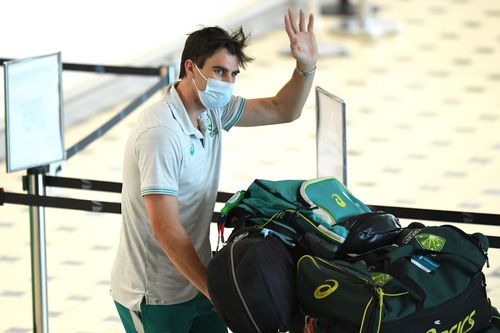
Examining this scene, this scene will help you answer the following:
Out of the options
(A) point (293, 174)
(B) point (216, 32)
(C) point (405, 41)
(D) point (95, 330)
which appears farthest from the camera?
(C) point (405, 41)

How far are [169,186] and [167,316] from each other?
530 mm

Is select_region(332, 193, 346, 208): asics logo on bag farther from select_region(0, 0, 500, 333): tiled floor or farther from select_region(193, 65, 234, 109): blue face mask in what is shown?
select_region(0, 0, 500, 333): tiled floor

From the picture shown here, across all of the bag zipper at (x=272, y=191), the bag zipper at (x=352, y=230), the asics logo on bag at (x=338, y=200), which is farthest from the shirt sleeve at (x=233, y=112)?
the bag zipper at (x=352, y=230)

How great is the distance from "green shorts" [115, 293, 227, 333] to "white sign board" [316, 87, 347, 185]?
3.09ft

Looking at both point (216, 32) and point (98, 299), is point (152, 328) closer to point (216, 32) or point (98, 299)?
point (216, 32)

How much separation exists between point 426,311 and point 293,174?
5794 mm

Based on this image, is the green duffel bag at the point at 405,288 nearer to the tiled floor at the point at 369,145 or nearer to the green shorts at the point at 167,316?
the green shorts at the point at 167,316

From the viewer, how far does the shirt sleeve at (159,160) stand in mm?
4020

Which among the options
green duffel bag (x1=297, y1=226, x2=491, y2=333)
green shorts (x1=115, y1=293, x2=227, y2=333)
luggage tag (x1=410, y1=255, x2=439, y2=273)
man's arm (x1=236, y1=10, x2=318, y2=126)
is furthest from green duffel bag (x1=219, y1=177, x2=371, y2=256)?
man's arm (x1=236, y1=10, x2=318, y2=126)

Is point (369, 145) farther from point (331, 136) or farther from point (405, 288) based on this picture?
point (405, 288)

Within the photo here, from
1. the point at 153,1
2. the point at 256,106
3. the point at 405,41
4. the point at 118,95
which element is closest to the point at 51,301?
the point at 256,106

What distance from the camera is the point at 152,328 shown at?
170 inches

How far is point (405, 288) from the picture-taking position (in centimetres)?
372

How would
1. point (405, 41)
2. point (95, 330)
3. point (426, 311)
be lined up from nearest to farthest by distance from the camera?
point (426, 311) < point (95, 330) < point (405, 41)
